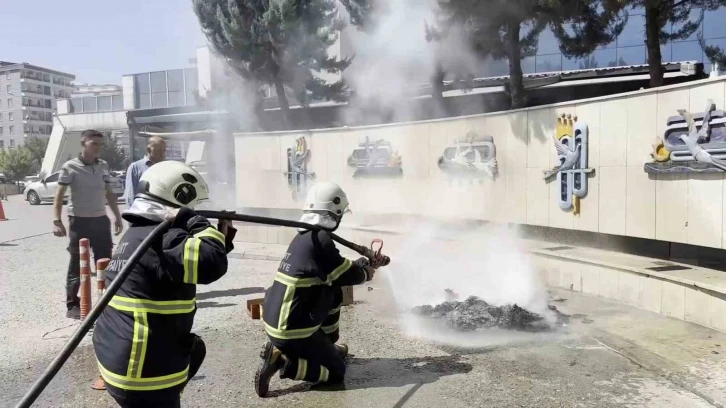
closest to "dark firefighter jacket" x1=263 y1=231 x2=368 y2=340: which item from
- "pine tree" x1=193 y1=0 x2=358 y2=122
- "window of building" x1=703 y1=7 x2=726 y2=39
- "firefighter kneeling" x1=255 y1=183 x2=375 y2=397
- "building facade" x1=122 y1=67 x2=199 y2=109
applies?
"firefighter kneeling" x1=255 y1=183 x2=375 y2=397

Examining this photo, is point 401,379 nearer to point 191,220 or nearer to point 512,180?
point 191,220

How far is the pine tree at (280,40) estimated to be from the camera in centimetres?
1645

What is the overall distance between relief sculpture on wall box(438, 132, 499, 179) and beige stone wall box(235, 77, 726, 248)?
0.38 ft

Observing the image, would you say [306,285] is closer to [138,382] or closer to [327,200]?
[327,200]

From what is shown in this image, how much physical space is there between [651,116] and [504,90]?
1056 cm

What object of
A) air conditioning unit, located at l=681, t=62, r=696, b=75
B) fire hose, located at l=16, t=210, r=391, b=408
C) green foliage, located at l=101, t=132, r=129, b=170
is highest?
air conditioning unit, located at l=681, t=62, r=696, b=75

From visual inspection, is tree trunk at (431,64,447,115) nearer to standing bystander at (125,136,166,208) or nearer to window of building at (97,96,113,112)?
standing bystander at (125,136,166,208)

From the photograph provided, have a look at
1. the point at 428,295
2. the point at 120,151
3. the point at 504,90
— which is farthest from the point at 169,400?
the point at 120,151

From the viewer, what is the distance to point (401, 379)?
167 inches

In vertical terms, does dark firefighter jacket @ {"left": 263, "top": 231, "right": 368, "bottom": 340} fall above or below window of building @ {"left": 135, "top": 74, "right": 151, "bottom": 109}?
below

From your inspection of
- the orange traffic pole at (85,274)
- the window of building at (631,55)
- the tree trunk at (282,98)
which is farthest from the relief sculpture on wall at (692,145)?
the tree trunk at (282,98)

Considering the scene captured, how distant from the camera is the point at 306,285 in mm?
3850

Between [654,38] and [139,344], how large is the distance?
11.7 meters

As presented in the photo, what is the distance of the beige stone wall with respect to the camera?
21.1 ft
